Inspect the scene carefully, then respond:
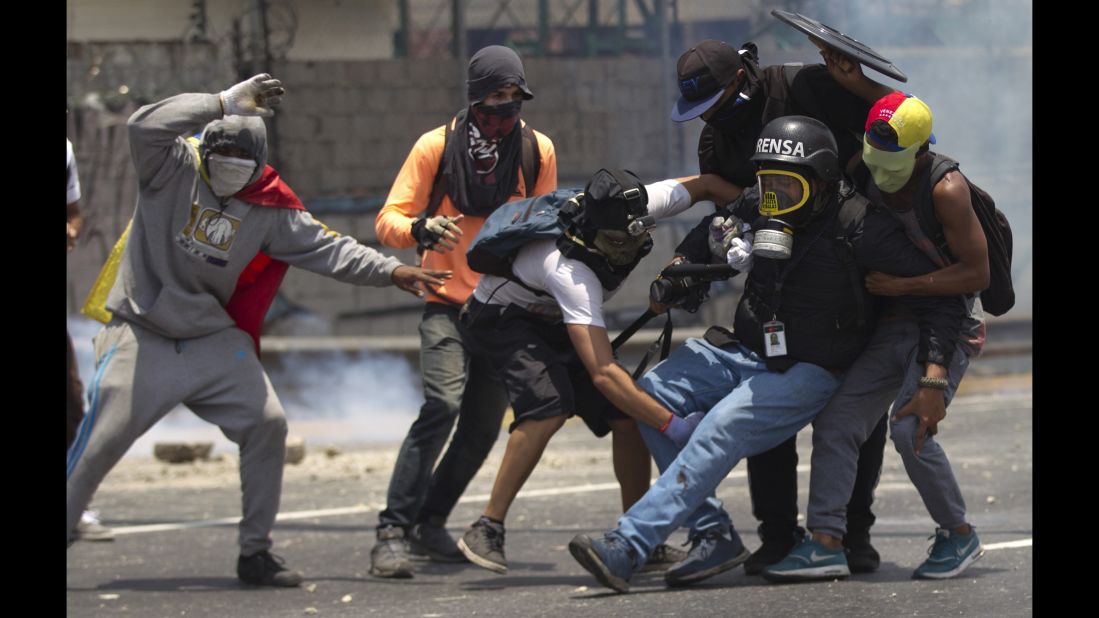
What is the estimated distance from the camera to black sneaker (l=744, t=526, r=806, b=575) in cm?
583

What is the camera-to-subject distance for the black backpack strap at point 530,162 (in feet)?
21.0

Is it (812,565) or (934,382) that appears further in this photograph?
(812,565)

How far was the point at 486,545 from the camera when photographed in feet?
18.8

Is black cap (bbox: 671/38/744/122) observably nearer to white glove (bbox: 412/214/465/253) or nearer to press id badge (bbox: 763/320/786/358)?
press id badge (bbox: 763/320/786/358)

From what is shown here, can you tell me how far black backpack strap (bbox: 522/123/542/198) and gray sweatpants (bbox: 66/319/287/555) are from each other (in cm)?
122

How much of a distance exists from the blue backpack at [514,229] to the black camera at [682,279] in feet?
1.28

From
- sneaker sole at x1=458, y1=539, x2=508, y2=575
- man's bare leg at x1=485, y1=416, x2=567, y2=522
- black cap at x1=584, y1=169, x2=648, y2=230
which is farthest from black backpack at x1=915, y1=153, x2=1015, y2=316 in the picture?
sneaker sole at x1=458, y1=539, x2=508, y2=575

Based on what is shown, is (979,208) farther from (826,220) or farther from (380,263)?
(380,263)

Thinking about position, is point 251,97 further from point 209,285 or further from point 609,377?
point 609,377

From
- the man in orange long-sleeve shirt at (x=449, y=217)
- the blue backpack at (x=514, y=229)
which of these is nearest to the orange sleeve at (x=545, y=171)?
the man in orange long-sleeve shirt at (x=449, y=217)

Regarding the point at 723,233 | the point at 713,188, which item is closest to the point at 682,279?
the point at 723,233

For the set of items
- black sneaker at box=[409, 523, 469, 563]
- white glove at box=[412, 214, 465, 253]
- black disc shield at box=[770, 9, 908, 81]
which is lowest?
black sneaker at box=[409, 523, 469, 563]

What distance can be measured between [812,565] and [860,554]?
406mm

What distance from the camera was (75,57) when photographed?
14039mm
